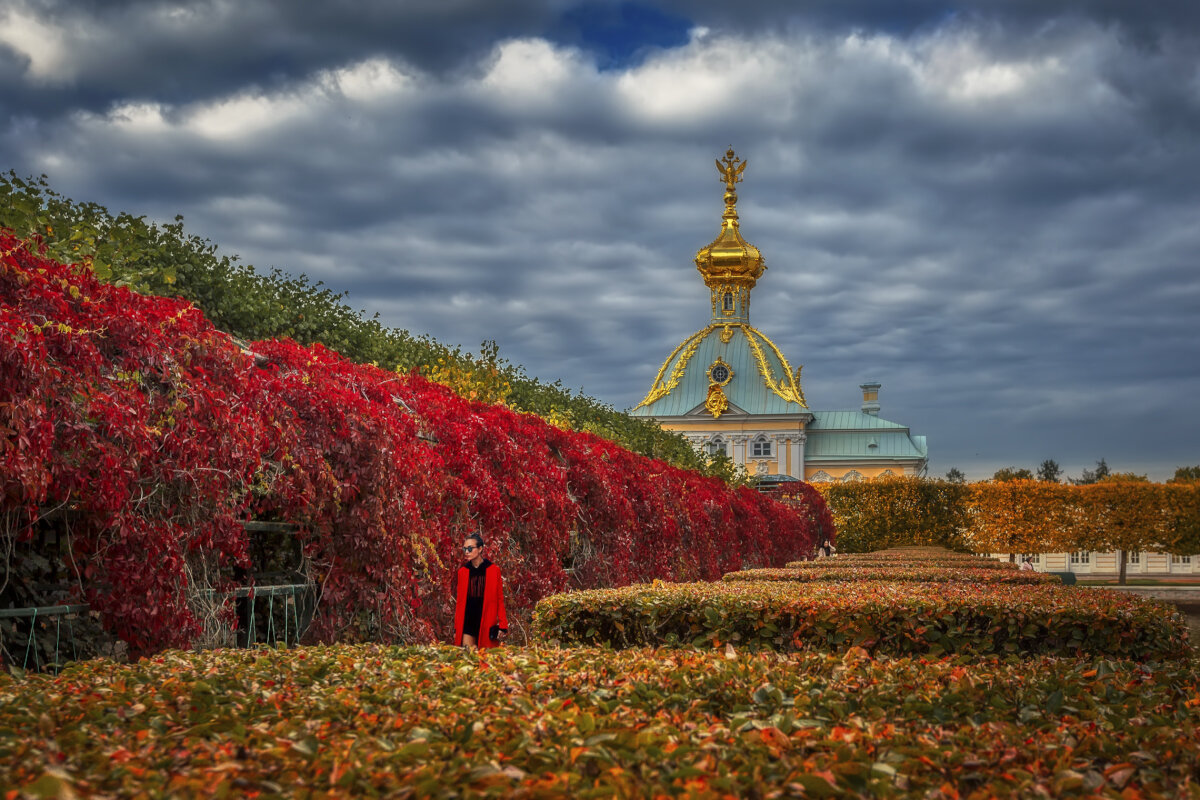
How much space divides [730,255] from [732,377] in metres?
9.62

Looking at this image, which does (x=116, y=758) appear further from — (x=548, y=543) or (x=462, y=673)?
(x=548, y=543)

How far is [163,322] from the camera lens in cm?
553

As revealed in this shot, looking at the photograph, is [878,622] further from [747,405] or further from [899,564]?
[747,405]

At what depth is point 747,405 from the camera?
67812 millimetres

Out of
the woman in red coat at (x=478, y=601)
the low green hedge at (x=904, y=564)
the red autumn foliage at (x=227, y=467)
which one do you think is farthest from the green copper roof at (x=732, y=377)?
the woman in red coat at (x=478, y=601)

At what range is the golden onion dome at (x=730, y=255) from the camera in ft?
237

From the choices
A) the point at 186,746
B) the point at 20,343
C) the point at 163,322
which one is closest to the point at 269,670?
the point at 186,746

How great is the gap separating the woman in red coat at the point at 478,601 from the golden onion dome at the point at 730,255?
6658cm

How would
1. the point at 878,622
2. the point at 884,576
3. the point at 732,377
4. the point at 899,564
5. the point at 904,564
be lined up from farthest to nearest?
the point at 732,377 < the point at 899,564 < the point at 904,564 < the point at 884,576 < the point at 878,622

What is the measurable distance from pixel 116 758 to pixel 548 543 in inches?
272

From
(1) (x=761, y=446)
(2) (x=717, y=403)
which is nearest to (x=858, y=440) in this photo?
(1) (x=761, y=446)

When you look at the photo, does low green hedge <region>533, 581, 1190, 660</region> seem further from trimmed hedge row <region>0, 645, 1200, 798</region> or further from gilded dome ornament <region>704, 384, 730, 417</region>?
gilded dome ornament <region>704, 384, 730, 417</region>

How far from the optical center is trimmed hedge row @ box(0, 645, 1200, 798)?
2414mm

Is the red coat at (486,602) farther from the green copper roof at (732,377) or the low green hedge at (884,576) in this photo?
the green copper roof at (732,377)
